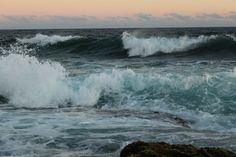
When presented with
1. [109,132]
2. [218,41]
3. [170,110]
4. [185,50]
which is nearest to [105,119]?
A: [109,132]

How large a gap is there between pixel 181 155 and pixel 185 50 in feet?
70.0

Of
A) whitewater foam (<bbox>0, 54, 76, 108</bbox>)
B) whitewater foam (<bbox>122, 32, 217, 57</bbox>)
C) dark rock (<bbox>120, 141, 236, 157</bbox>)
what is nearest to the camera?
dark rock (<bbox>120, 141, 236, 157</bbox>)

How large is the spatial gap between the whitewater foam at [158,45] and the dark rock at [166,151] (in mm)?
19833

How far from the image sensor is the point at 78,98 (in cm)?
1150

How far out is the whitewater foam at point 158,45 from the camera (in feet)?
83.4

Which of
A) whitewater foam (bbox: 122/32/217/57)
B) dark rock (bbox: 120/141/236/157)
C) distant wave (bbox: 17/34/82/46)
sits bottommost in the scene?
distant wave (bbox: 17/34/82/46)

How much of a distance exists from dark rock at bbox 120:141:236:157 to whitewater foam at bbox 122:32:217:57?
1983 centimetres

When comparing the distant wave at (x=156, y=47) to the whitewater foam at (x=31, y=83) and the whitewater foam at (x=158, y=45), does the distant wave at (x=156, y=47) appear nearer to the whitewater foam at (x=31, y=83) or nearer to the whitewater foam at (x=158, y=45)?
the whitewater foam at (x=158, y=45)

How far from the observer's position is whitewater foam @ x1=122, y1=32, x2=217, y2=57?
25.4 meters

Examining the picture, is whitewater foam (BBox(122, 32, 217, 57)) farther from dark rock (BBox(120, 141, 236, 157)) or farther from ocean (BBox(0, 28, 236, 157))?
dark rock (BBox(120, 141, 236, 157))

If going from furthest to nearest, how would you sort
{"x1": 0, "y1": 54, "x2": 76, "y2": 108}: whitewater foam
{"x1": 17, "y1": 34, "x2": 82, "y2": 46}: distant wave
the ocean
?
1. {"x1": 17, "y1": 34, "x2": 82, "y2": 46}: distant wave
2. {"x1": 0, "y1": 54, "x2": 76, "y2": 108}: whitewater foam
3. the ocean

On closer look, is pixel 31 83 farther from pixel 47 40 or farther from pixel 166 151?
pixel 47 40

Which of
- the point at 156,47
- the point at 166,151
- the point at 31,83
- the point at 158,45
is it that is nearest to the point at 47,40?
the point at 158,45

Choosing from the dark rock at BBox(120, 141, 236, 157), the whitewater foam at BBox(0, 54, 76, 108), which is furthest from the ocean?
the dark rock at BBox(120, 141, 236, 157)
